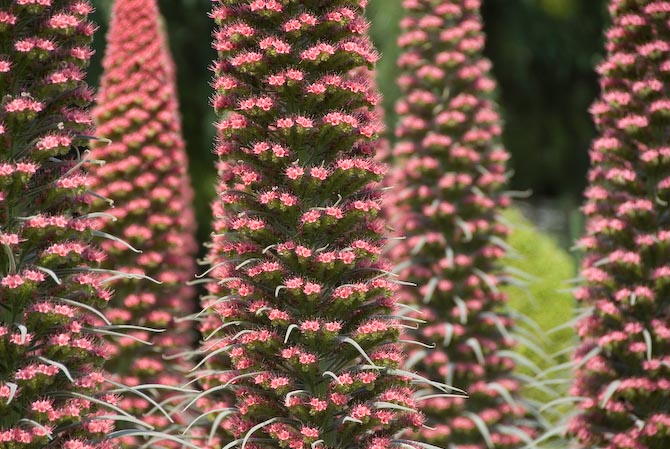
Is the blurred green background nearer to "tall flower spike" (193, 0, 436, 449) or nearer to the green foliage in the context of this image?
the green foliage

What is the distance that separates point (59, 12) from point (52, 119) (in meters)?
0.63

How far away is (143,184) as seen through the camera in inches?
398

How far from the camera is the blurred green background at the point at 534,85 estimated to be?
22.8 m

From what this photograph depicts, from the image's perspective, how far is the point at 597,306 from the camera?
28.8 ft

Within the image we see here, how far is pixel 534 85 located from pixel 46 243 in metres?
22.4

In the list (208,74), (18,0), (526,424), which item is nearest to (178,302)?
(526,424)

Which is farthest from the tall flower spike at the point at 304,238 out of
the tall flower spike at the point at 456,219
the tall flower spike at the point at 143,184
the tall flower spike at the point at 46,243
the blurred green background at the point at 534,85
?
the blurred green background at the point at 534,85

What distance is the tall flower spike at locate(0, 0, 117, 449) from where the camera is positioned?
606 cm

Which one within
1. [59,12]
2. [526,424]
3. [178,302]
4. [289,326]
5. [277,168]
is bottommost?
[526,424]

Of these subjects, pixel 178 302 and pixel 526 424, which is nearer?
pixel 178 302

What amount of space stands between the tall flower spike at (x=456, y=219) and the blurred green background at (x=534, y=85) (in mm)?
10980

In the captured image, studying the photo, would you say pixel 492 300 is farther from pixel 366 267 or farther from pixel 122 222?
pixel 366 267

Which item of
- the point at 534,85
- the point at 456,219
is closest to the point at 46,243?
the point at 456,219

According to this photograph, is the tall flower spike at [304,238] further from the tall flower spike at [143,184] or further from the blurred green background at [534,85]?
the blurred green background at [534,85]
